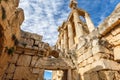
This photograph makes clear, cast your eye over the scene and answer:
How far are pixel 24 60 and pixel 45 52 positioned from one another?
55.9 inches

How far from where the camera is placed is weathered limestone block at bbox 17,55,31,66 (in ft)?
23.4

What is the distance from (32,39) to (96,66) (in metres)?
4.56

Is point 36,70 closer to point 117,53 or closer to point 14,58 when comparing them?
point 14,58

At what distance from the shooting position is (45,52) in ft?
25.9

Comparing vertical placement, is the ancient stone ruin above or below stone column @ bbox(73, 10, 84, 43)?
below

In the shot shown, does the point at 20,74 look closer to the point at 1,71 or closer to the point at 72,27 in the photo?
the point at 1,71

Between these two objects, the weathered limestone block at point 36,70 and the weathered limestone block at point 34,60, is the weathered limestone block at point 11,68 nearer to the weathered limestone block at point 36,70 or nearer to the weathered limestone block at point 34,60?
the weathered limestone block at point 34,60

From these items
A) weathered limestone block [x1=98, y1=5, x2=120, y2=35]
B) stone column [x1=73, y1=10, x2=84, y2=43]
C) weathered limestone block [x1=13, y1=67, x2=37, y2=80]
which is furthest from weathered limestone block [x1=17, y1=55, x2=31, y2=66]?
stone column [x1=73, y1=10, x2=84, y2=43]

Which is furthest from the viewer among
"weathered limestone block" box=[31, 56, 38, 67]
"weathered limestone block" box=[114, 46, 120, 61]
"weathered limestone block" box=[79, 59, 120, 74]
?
"weathered limestone block" box=[31, 56, 38, 67]

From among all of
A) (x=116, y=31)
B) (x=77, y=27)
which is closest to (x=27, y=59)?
(x=116, y=31)

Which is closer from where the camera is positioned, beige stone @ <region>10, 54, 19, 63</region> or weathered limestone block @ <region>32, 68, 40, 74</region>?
beige stone @ <region>10, 54, 19, 63</region>

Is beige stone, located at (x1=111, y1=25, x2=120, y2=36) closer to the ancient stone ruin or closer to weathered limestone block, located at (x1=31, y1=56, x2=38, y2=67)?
the ancient stone ruin

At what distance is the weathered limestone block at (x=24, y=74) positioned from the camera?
671 centimetres

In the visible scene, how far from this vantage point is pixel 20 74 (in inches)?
268
